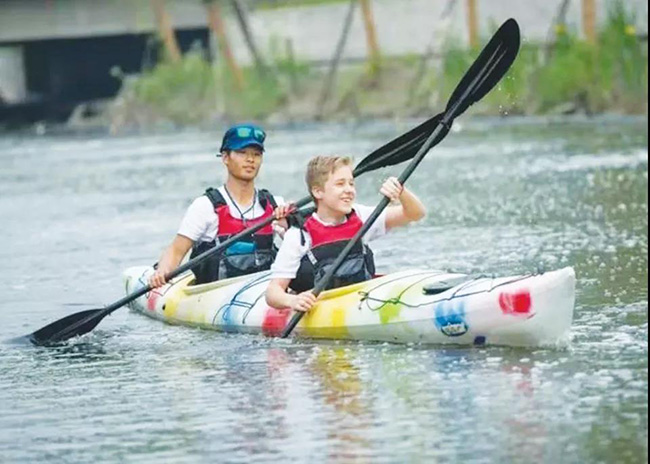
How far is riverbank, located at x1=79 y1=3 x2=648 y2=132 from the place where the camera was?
43219mm

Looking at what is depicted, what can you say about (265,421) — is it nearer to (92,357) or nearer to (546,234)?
(92,357)

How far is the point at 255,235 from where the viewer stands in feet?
48.8

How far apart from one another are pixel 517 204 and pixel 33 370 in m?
11.4

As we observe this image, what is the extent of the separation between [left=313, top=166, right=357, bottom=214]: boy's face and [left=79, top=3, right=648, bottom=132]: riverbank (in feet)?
64.9

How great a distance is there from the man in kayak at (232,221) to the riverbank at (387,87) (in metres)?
18.4

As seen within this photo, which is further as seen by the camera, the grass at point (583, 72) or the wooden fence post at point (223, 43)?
the wooden fence post at point (223, 43)

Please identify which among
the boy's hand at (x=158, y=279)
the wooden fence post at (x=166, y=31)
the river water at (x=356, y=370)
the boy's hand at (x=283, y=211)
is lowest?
the river water at (x=356, y=370)

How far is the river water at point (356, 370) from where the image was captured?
32.9 ft

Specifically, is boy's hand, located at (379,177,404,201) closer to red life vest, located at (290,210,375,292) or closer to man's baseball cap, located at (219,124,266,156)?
red life vest, located at (290,210,375,292)

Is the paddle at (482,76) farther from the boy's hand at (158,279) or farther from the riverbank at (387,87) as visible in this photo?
the riverbank at (387,87)

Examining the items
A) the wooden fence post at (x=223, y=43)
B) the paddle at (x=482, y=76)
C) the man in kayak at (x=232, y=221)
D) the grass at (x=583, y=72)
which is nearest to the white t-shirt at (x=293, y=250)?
the paddle at (x=482, y=76)

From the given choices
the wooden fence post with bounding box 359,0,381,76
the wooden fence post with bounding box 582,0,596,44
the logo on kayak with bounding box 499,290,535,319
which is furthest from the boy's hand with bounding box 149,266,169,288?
the wooden fence post with bounding box 359,0,381,76

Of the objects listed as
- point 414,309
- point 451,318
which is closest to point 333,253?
point 414,309

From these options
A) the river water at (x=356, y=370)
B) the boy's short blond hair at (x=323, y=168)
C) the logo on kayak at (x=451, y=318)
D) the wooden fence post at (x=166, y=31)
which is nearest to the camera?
the river water at (x=356, y=370)
